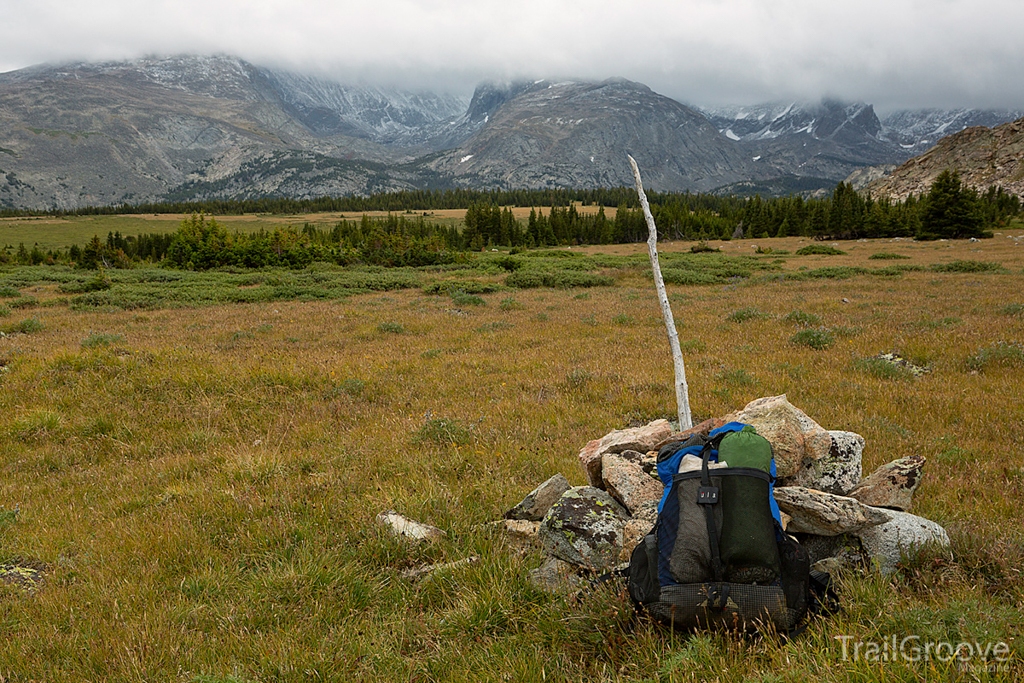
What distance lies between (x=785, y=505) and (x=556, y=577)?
1.89 m

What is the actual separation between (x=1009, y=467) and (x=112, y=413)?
13450 mm

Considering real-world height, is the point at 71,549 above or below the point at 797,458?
below

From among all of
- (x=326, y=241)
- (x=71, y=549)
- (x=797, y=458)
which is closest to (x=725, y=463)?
(x=797, y=458)

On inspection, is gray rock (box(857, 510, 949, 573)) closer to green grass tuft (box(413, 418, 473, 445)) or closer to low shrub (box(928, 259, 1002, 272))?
green grass tuft (box(413, 418, 473, 445))

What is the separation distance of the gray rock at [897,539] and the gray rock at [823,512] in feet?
0.30

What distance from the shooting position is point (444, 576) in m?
4.11

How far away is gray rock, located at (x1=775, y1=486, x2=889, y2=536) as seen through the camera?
3.65m

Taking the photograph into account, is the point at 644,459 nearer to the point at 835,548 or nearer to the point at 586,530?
the point at 586,530

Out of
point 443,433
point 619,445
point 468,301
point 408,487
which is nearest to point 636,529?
point 619,445

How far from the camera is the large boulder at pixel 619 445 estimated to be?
5.00m

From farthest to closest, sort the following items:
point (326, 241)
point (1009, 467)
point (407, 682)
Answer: point (326, 241), point (1009, 467), point (407, 682)

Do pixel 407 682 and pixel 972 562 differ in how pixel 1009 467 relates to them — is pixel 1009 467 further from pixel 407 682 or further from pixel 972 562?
pixel 407 682

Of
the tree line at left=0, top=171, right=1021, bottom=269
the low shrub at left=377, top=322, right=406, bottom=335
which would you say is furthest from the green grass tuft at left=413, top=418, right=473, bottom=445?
the tree line at left=0, top=171, right=1021, bottom=269

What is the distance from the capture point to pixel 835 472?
4.47m
